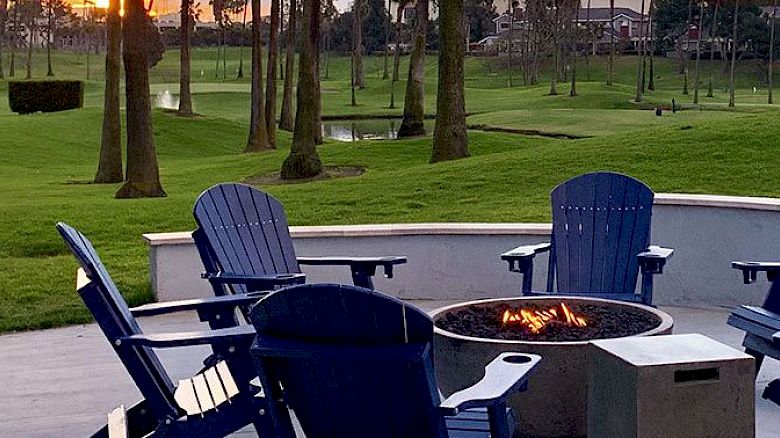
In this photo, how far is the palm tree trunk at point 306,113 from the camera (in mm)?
20688

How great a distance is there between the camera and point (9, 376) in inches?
233

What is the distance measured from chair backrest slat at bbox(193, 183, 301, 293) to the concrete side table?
2642mm

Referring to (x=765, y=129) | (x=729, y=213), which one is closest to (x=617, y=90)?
(x=765, y=129)

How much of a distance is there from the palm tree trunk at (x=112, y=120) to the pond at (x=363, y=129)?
1459cm

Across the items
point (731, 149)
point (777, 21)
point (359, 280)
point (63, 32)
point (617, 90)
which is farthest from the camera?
point (63, 32)

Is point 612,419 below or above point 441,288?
above

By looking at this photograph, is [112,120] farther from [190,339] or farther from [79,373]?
[190,339]

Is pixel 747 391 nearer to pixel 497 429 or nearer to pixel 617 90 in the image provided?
pixel 497 429

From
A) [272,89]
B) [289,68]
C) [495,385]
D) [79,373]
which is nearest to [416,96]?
[272,89]

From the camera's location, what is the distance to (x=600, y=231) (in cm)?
643

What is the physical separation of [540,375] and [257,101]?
88.9 feet

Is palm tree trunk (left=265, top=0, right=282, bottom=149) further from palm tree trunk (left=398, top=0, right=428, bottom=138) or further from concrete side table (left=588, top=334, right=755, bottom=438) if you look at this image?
concrete side table (left=588, top=334, right=755, bottom=438)

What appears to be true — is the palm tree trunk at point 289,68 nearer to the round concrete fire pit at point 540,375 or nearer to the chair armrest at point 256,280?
the chair armrest at point 256,280

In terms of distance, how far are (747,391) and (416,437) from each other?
37.2 inches
